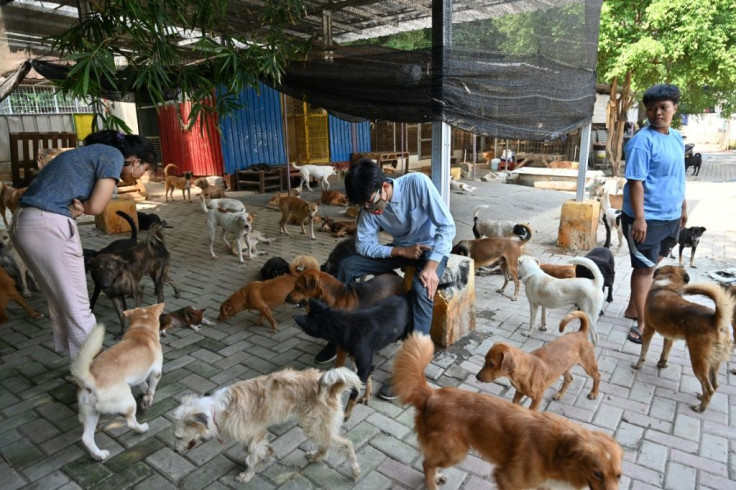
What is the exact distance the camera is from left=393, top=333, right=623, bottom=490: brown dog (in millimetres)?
1922

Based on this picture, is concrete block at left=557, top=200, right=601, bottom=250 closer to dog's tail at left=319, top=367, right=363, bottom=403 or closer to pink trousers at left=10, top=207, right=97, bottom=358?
dog's tail at left=319, top=367, right=363, bottom=403

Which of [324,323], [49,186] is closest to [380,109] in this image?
[324,323]

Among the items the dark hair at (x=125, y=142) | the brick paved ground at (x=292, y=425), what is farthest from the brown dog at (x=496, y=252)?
the dark hair at (x=125, y=142)

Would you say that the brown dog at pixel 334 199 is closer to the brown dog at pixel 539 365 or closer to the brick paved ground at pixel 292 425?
the brick paved ground at pixel 292 425

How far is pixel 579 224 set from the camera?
24.4ft

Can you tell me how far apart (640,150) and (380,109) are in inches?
105

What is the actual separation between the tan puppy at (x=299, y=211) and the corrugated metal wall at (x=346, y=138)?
7.65 m

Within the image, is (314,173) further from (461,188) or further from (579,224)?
(579,224)

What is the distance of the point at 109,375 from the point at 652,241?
4.62 meters

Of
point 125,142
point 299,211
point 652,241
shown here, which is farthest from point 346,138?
point 125,142

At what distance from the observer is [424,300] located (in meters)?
3.58

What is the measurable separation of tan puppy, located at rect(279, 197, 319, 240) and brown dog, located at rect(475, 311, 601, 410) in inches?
225

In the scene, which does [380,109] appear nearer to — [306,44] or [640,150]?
[306,44]

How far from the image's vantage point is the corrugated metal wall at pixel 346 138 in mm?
16016
